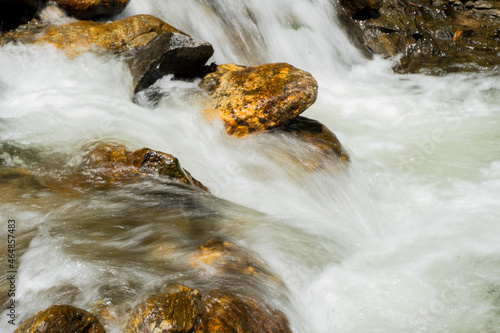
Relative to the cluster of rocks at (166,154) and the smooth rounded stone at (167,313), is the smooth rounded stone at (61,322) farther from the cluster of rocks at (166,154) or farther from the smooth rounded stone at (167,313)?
the smooth rounded stone at (167,313)

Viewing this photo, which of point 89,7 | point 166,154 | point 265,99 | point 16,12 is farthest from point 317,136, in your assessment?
point 16,12

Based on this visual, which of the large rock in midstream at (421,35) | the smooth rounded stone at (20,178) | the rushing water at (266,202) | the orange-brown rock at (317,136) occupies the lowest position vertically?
the smooth rounded stone at (20,178)

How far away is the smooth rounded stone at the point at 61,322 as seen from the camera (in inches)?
105

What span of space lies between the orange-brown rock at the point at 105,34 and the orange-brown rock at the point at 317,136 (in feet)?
7.97

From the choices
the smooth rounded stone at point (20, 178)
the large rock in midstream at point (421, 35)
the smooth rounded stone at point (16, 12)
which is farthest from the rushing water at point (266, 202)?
the large rock in midstream at point (421, 35)

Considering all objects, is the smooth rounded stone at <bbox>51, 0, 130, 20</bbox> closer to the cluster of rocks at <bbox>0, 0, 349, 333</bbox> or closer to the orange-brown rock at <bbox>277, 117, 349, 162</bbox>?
the cluster of rocks at <bbox>0, 0, 349, 333</bbox>

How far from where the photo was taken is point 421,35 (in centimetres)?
1066

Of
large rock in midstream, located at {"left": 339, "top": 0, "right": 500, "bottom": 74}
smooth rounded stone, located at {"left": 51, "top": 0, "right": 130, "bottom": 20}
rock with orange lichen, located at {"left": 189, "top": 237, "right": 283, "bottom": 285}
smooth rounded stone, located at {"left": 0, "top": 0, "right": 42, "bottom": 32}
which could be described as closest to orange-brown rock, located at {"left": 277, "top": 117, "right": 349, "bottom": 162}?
rock with orange lichen, located at {"left": 189, "top": 237, "right": 283, "bottom": 285}

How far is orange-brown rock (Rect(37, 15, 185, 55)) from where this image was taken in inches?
268

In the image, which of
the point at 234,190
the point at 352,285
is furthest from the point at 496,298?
the point at 234,190

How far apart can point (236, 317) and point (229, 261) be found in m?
0.60

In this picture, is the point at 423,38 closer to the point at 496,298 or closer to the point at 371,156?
the point at 371,156

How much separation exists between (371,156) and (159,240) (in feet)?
12.5

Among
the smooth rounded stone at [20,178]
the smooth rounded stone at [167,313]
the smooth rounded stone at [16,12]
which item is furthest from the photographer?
the smooth rounded stone at [16,12]
